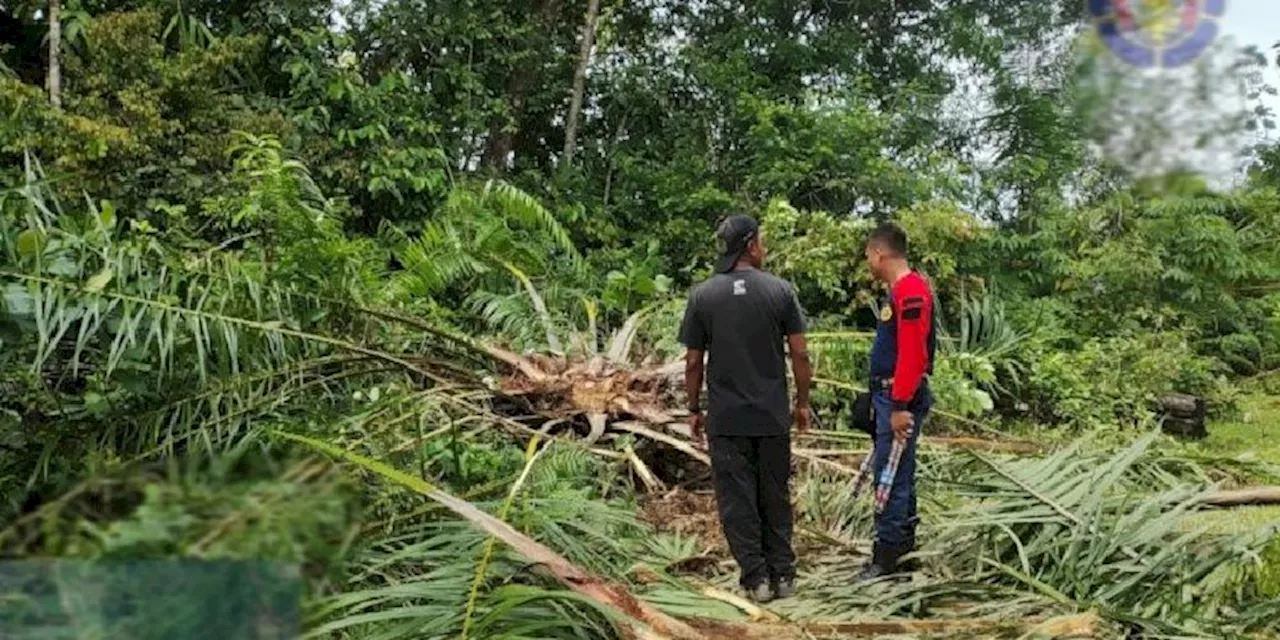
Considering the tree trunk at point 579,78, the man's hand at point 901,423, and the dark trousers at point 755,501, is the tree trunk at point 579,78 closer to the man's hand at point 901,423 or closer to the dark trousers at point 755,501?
the dark trousers at point 755,501

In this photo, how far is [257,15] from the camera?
10.8m

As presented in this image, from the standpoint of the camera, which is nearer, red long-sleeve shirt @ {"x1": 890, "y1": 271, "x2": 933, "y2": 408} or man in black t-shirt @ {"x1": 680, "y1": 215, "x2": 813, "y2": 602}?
red long-sleeve shirt @ {"x1": 890, "y1": 271, "x2": 933, "y2": 408}

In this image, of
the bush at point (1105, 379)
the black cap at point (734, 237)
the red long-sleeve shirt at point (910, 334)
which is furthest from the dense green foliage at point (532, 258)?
the black cap at point (734, 237)

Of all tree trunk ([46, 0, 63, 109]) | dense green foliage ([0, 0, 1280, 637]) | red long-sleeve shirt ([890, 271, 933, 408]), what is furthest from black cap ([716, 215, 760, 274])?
tree trunk ([46, 0, 63, 109])

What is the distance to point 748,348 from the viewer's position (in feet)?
13.3

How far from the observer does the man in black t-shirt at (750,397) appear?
13.3 feet

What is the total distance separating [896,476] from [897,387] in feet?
1.19

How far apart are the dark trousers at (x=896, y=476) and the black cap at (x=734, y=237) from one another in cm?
74

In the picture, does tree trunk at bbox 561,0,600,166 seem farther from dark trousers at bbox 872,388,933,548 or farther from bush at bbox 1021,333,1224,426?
dark trousers at bbox 872,388,933,548

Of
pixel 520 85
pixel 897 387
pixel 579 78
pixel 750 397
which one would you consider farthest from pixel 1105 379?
pixel 520 85

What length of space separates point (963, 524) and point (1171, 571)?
30.8 inches

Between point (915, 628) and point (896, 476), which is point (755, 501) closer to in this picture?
point (896, 476)

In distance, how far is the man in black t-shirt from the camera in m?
4.06

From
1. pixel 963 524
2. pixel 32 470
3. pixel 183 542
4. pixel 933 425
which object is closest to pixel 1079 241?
pixel 933 425
